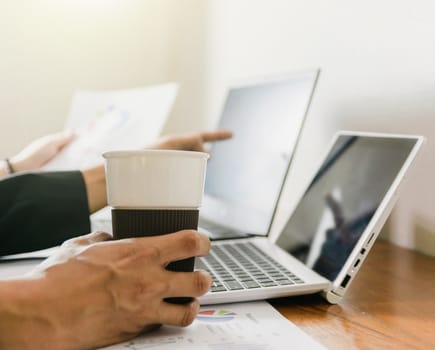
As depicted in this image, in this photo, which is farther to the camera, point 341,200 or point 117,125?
point 117,125

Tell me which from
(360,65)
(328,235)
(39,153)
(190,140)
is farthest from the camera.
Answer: (39,153)

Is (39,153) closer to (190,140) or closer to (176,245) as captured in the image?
(190,140)

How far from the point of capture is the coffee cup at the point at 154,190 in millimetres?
425

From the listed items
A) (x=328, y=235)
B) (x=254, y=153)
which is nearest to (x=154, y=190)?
(x=328, y=235)

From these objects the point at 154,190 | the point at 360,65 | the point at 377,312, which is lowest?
the point at 377,312

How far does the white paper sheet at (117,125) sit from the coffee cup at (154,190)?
66 cm

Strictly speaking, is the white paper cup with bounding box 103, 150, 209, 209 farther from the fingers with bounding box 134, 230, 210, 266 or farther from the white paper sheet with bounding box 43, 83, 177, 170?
the white paper sheet with bounding box 43, 83, 177, 170

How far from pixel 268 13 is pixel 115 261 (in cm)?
96

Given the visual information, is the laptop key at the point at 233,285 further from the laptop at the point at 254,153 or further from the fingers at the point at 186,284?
the laptop at the point at 254,153

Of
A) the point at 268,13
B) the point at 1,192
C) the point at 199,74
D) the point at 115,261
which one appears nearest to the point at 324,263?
the point at 115,261

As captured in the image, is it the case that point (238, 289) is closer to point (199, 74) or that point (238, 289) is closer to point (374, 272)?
point (374, 272)

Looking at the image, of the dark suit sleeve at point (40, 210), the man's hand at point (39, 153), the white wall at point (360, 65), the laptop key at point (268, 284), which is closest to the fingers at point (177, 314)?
the laptop key at point (268, 284)

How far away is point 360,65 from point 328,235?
388 mm

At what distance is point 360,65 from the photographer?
0.92m
